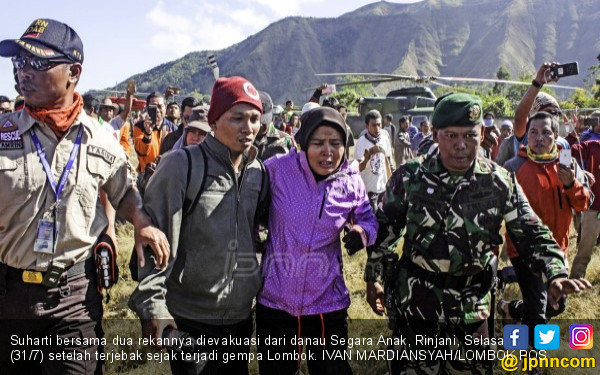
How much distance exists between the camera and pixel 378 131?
289 inches

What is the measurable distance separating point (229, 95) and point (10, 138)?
1.07 m

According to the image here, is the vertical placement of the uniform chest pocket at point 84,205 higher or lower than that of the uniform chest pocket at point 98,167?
lower

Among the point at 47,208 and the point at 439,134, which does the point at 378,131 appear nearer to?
the point at 439,134

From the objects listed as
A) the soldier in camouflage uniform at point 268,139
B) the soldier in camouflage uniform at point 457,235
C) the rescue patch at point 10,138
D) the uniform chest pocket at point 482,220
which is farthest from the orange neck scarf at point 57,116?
the soldier in camouflage uniform at point 268,139

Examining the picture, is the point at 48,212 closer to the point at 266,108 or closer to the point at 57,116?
the point at 57,116

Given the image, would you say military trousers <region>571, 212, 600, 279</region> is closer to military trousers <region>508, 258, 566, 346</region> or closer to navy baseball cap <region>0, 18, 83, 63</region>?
military trousers <region>508, 258, 566, 346</region>

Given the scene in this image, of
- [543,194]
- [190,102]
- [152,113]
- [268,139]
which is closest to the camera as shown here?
[543,194]

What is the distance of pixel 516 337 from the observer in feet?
12.3

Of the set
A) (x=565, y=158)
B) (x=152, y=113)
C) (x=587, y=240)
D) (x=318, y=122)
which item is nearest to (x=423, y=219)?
(x=318, y=122)

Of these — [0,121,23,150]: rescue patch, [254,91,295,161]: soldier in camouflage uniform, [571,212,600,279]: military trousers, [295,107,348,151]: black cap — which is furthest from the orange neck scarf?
[571,212,600,279]: military trousers

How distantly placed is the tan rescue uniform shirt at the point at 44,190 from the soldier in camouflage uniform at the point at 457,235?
63.9 inches

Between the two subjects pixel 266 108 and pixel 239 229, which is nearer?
pixel 239 229

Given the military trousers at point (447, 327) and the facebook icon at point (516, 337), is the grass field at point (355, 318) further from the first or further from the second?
the military trousers at point (447, 327)

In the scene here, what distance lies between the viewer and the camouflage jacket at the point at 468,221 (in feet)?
8.35
